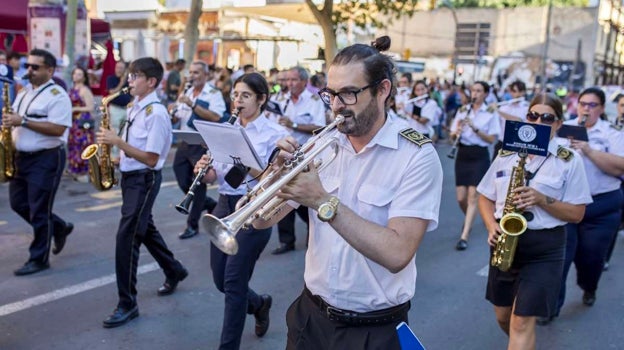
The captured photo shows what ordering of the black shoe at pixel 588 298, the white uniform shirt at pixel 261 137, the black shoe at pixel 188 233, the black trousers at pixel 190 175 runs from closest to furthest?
the white uniform shirt at pixel 261 137
the black shoe at pixel 588 298
the black shoe at pixel 188 233
the black trousers at pixel 190 175

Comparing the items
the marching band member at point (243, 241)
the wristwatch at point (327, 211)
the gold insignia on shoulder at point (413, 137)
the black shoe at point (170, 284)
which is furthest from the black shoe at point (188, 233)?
the wristwatch at point (327, 211)

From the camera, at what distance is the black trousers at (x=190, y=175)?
288 inches

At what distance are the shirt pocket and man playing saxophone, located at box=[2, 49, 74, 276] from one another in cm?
412

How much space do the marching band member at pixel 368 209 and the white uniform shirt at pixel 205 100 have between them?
551 cm

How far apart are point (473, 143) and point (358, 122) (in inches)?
231

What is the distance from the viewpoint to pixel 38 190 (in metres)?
5.62

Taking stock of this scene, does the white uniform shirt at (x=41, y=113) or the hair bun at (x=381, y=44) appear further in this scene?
the white uniform shirt at (x=41, y=113)

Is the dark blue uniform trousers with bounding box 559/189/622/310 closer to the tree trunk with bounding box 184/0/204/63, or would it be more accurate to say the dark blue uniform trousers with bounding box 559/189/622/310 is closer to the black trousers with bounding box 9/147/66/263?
the black trousers with bounding box 9/147/66/263

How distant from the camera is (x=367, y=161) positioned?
7.88ft

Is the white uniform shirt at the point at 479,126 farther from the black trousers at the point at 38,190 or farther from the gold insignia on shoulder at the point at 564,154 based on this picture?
the black trousers at the point at 38,190

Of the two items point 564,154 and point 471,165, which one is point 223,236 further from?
point 471,165

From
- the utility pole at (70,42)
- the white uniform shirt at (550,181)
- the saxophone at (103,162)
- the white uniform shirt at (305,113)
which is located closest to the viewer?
the white uniform shirt at (550,181)

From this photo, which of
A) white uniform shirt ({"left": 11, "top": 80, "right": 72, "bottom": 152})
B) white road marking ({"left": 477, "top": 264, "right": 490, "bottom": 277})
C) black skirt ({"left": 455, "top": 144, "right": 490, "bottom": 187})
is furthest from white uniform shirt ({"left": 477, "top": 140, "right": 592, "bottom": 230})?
white uniform shirt ({"left": 11, "top": 80, "right": 72, "bottom": 152})

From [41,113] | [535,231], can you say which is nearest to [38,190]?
[41,113]
